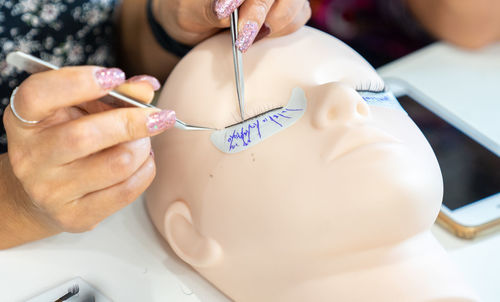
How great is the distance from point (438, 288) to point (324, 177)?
187 mm

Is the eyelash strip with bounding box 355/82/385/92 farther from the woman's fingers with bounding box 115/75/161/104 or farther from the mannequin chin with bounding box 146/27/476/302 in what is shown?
the woman's fingers with bounding box 115/75/161/104

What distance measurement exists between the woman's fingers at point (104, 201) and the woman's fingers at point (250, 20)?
0.19m

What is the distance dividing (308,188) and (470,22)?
85cm

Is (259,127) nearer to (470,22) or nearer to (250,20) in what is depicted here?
(250,20)

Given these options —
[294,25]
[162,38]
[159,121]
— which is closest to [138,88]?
[159,121]

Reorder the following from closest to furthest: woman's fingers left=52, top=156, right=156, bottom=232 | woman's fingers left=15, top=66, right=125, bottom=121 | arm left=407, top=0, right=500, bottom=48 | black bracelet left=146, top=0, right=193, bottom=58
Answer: woman's fingers left=15, top=66, right=125, bottom=121, woman's fingers left=52, top=156, right=156, bottom=232, black bracelet left=146, top=0, right=193, bottom=58, arm left=407, top=0, right=500, bottom=48

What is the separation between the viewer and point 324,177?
615 millimetres

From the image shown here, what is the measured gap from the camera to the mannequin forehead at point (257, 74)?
A: 69cm

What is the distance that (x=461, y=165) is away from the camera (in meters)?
0.97

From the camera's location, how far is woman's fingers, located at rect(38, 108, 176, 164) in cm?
56

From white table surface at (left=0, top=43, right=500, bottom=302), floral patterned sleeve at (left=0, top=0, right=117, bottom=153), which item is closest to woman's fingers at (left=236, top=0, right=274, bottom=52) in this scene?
white table surface at (left=0, top=43, right=500, bottom=302)

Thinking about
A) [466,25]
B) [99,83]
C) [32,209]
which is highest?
[99,83]

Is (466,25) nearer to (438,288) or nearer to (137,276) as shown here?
(438,288)

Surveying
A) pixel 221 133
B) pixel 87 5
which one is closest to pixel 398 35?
pixel 87 5
